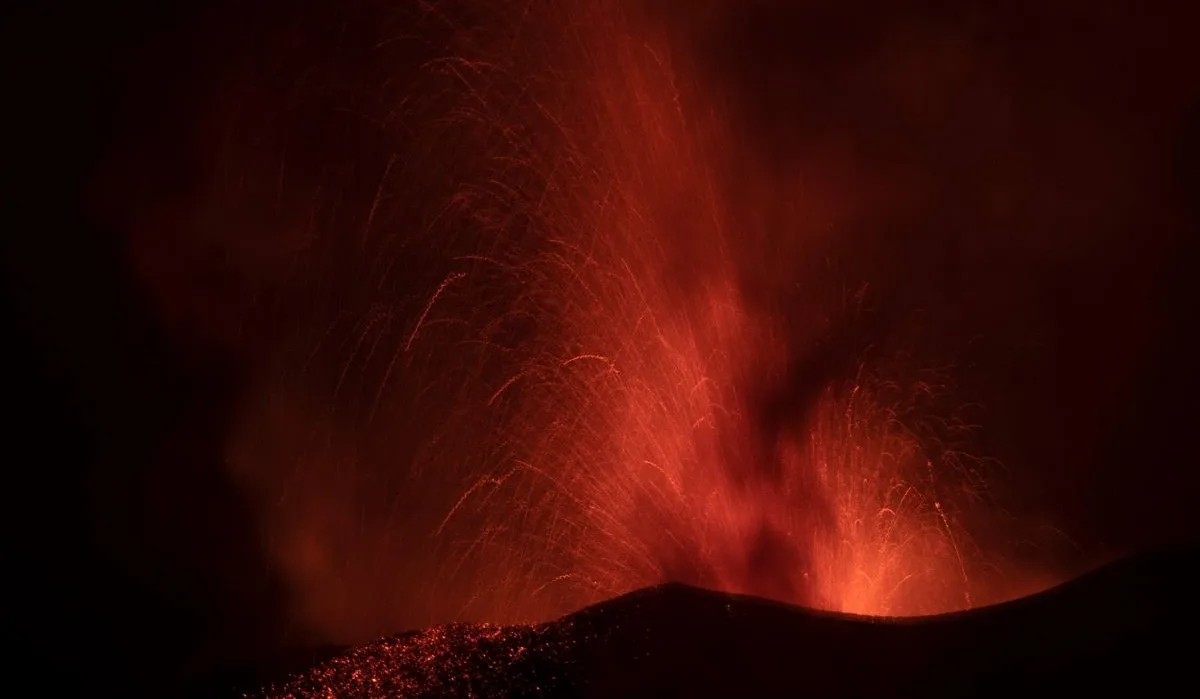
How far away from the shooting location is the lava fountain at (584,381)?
11.5 metres

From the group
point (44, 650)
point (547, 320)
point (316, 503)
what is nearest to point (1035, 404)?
point (547, 320)

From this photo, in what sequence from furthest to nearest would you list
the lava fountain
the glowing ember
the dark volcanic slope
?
the lava fountain, the glowing ember, the dark volcanic slope

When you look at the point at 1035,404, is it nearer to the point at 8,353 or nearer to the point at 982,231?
the point at 982,231

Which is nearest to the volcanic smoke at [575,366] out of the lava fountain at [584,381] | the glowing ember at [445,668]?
the lava fountain at [584,381]

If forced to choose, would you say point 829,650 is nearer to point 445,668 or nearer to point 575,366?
point 445,668

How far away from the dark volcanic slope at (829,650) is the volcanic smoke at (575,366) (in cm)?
421

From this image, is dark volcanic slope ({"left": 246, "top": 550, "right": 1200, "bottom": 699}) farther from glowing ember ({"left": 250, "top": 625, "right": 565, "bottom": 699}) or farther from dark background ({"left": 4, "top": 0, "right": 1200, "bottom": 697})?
dark background ({"left": 4, "top": 0, "right": 1200, "bottom": 697})

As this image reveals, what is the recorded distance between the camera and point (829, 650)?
5875mm

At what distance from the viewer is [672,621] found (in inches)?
243

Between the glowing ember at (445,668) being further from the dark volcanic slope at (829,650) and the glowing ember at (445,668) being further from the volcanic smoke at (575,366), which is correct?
the volcanic smoke at (575,366)

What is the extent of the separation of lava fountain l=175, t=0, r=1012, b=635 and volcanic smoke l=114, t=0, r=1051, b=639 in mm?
40

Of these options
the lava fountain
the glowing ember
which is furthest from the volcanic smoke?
the glowing ember

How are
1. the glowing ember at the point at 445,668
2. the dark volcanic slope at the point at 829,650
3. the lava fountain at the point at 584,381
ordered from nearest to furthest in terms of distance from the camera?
the dark volcanic slope at the point at 829,650, the glowing ember at the point at 445,668, the lava fountain at the point at 584,381

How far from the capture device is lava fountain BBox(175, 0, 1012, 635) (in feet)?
37.6
